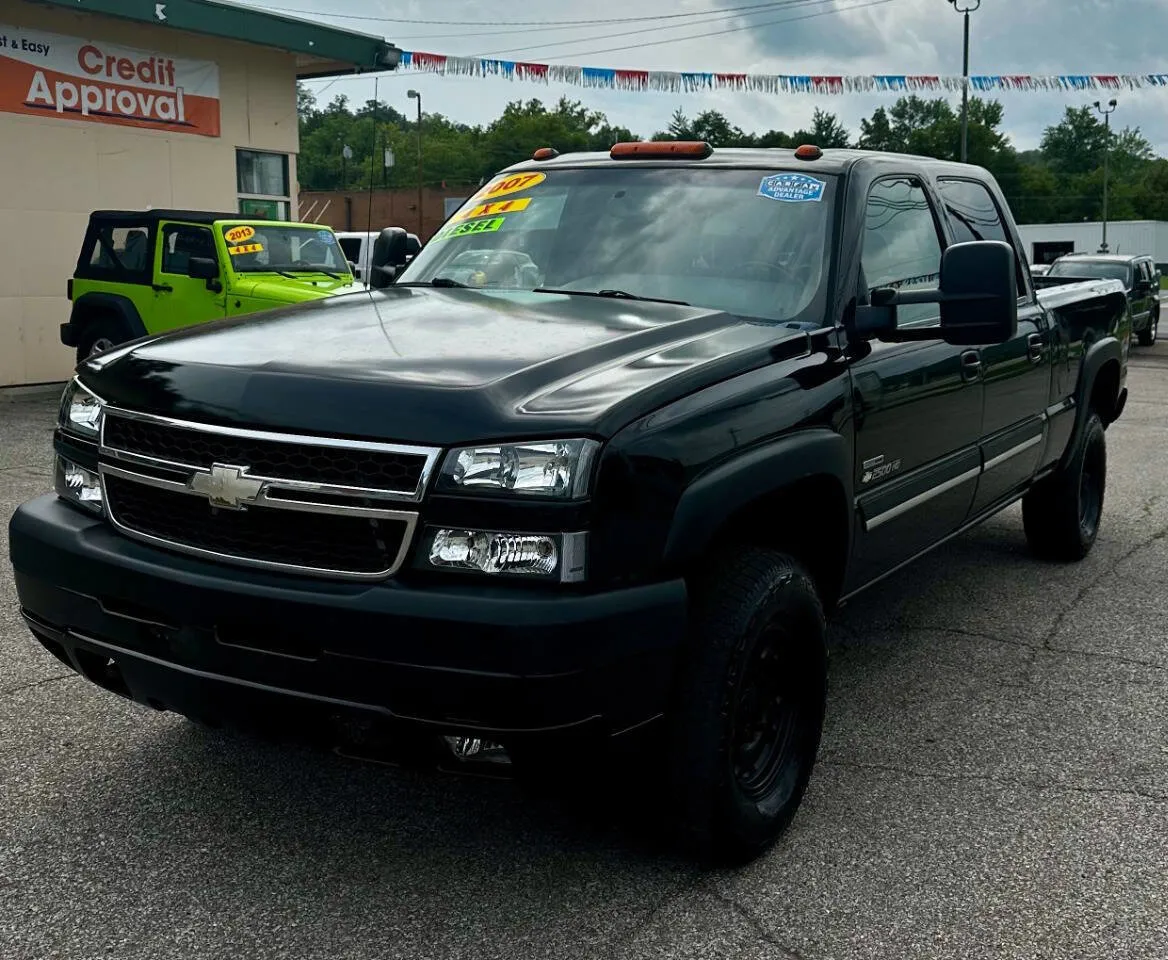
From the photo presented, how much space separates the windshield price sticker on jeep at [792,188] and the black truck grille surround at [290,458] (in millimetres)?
1874

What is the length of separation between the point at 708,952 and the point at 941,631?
9.30ft

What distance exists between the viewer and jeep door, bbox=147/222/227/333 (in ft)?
40.1

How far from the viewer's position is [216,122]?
55.4 feet

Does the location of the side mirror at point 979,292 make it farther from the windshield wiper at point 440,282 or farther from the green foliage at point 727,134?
the green foliage at point 727,134

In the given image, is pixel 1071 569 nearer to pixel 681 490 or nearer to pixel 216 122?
pixel 681 490

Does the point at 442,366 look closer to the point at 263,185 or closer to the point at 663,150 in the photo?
the point at 663,150

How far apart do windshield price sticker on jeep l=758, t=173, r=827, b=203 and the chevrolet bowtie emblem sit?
2.02 m

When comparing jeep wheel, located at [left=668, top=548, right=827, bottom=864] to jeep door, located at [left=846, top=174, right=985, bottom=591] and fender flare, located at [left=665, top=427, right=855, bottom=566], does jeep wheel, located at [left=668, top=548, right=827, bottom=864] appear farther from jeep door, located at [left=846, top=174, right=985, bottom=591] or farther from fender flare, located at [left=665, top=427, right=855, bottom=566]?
jeep door, located at [left=846, top=174, right=985, bottom=591]

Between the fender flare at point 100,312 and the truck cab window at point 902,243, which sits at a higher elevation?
the truck cab window at point 902,243

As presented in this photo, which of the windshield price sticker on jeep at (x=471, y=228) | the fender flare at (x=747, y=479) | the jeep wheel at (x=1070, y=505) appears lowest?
the jeep wheel at (x=1070, y=505)

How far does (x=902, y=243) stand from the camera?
4.35 m

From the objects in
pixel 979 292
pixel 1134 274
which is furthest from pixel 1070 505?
pixel 1134 274

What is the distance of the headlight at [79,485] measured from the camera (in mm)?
3223

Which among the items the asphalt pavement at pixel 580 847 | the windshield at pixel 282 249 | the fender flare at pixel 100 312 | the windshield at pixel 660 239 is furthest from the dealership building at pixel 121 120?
the windshield at pixel 660 239
